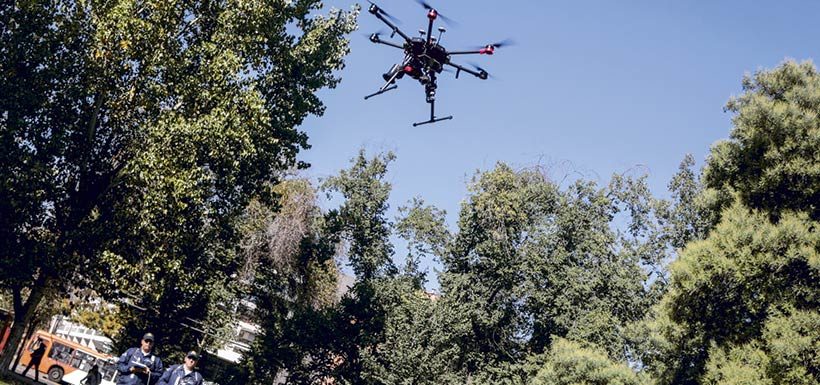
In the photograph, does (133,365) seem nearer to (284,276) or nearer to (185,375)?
(185,375)

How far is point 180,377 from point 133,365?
98cm

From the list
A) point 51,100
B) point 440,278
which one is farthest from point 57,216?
point 440,278

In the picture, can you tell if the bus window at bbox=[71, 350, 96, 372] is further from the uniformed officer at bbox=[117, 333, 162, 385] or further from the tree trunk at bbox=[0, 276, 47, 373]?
the uniformed officer at bbox=[117, 333, 162, 385]

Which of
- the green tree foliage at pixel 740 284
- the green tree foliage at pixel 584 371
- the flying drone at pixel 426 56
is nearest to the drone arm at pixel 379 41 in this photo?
the flying drone at pixel 426 56

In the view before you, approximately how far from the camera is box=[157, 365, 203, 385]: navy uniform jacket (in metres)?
10.6

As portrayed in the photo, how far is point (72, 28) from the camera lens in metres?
18.2

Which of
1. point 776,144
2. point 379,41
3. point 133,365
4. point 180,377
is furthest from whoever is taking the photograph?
point 776,144

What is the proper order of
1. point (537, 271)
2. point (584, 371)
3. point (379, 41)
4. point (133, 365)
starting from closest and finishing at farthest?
point (133, 365) < point (379, 41) < point (584, 371) < point (537, 271)

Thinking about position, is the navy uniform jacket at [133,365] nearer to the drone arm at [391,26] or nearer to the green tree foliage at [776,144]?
the drone arm at [391,26]

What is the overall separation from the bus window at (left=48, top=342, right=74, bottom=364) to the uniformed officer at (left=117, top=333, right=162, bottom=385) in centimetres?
3165

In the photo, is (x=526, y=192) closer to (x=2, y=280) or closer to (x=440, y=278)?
(x=440, y=278)

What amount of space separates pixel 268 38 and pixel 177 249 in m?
7.84

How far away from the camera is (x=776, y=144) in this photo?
1919 centimetres

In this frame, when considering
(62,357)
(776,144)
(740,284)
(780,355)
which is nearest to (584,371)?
(740,284)
